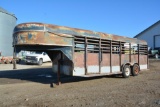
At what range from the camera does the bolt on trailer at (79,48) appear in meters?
11.1

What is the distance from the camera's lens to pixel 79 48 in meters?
12.4

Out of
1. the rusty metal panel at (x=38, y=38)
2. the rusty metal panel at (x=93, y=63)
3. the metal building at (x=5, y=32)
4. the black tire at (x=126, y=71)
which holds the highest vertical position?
the metal building at (x=5, y=32)

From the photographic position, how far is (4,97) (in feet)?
→ 30.7

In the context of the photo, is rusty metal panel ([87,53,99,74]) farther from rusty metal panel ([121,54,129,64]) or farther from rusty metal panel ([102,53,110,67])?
rusty metal panel ([121,54,129,64])

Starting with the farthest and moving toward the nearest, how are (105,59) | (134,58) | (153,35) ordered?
(153,35) < (134,58) < (105,59)

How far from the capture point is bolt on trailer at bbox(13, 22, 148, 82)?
1113 centimetres

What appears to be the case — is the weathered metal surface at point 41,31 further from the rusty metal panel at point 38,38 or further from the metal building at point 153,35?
the metal building at point 153,35

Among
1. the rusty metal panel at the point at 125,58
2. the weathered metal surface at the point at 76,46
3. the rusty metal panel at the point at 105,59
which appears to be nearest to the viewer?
the weathered metal surface at the point at 76,46

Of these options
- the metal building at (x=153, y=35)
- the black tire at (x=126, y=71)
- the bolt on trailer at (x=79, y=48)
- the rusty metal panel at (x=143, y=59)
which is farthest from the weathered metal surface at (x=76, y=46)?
the metal building at (x=153, y=35)

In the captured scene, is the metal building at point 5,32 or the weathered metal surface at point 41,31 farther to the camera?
the metal building at point 5,32

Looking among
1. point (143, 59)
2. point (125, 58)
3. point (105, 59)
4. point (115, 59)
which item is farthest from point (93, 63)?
point (143, 59)

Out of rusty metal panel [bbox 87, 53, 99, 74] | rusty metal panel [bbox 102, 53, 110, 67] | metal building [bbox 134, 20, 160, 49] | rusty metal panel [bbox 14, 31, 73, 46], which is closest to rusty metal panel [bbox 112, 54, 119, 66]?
rusty metal panel [bbox 102, 53, 110, 67]

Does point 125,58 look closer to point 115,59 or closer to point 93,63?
point 115,59

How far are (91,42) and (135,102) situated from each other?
561 centimetres
